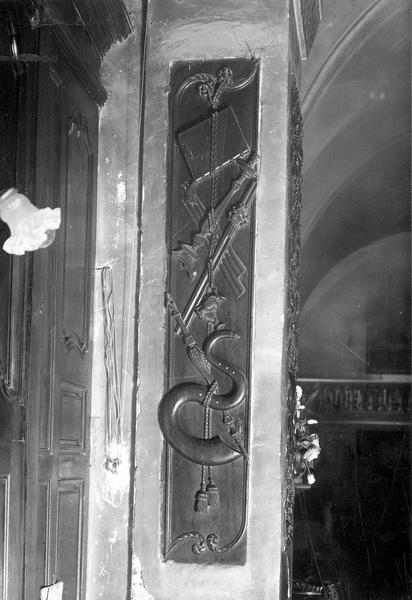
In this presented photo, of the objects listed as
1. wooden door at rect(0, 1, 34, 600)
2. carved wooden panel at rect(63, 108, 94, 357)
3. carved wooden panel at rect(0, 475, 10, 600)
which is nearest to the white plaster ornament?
wooden door at rect(0, 1, 34, 600)

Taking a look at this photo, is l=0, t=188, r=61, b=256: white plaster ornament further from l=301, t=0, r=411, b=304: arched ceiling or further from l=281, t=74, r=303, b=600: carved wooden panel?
l=301, t=0, r=411, b=304: arched ceiling

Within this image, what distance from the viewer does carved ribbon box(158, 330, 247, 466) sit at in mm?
4676

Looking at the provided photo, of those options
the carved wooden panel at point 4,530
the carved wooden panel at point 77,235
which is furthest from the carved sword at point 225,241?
the carved wooden panel at point 4,530

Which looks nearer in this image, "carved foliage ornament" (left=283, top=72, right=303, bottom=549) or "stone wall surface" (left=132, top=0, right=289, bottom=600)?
"stone wall surface" (left=132, top=0, right=289, bottom=600)

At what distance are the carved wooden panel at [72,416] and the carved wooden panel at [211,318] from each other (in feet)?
1.49

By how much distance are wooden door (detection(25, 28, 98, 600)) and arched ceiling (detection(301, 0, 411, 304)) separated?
2.20m

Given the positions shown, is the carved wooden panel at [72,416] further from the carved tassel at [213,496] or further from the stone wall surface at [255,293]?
the carved tassel at [213,496]

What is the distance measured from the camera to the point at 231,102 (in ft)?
15.7

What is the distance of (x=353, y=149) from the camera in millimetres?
6559

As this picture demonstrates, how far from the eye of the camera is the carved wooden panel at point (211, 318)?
470cm

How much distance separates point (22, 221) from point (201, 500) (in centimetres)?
192

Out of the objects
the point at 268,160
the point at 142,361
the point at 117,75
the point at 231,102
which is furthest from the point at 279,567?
the point at 117,75

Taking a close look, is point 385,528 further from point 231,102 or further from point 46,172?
point 46,172

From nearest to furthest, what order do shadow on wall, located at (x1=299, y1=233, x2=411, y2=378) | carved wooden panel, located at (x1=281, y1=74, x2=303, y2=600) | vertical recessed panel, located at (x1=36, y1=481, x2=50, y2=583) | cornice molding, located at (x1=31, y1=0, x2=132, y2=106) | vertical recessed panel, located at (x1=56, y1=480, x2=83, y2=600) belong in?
vertical recessed panel, located at (x1=36, y1=481, x2=50, y2=583), cornice molding, located at (x1=31, y1=0, x2=132, y2=106), vertical recessed panel, located at (x1=56, y1=480, x2=83, y2=600), carved wooden panel, located at (x1=281, y1=74, x2=303, y2=600), shadow on wall, located at (x1=299, y1=233, x2=411, y2=378)
